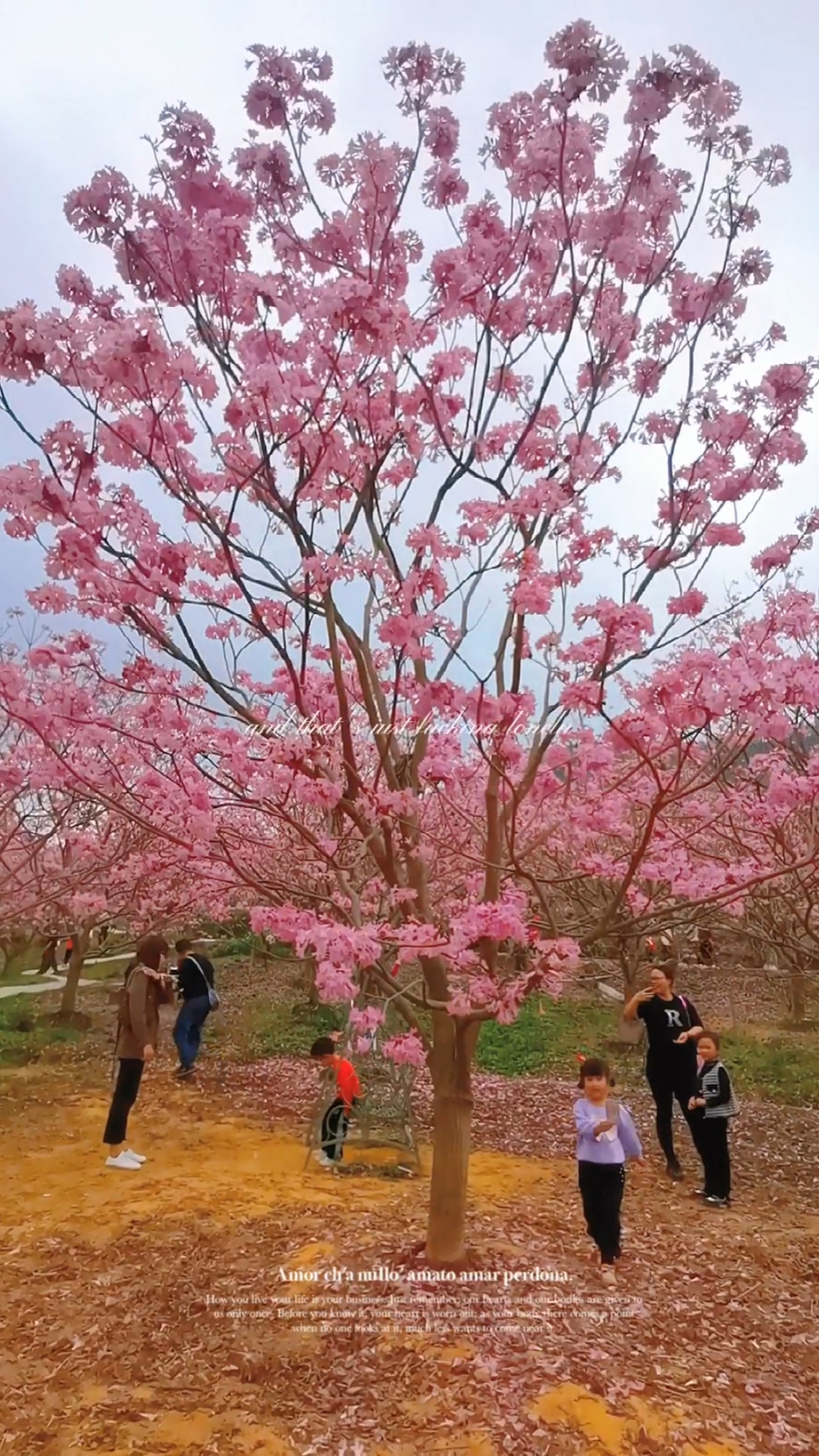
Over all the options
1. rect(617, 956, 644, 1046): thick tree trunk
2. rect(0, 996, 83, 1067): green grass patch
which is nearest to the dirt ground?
rect(0, 996, 83, 1067): green grass patch

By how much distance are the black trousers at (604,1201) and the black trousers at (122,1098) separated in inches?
136

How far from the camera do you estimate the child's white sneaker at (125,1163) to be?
242 inches

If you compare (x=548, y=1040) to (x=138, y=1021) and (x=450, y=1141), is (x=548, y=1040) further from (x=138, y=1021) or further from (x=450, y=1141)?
(x=450, y=1141)

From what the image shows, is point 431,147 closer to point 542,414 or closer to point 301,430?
point 542,414

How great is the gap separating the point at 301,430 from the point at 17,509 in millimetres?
1234

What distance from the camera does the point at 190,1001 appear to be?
867 centimetres

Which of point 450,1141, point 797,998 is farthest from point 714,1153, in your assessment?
point 797,998

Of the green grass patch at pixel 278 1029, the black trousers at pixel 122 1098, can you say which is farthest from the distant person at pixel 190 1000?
the black trousers at pixel 122 1098

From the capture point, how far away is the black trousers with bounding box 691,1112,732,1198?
566 cm

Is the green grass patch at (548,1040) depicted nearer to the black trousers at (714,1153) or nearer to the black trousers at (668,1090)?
the black trousers at (668,1090)

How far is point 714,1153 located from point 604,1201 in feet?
5.93

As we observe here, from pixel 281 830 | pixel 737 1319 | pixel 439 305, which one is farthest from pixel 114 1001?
pixel 439 305

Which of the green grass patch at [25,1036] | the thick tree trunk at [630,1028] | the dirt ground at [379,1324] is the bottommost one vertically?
the dirt ground at [379,1324]

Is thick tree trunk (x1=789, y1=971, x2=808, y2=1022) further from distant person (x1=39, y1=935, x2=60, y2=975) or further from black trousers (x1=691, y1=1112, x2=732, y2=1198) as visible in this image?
distant person (x1=39, y1=935, x2=60, y2=975)
